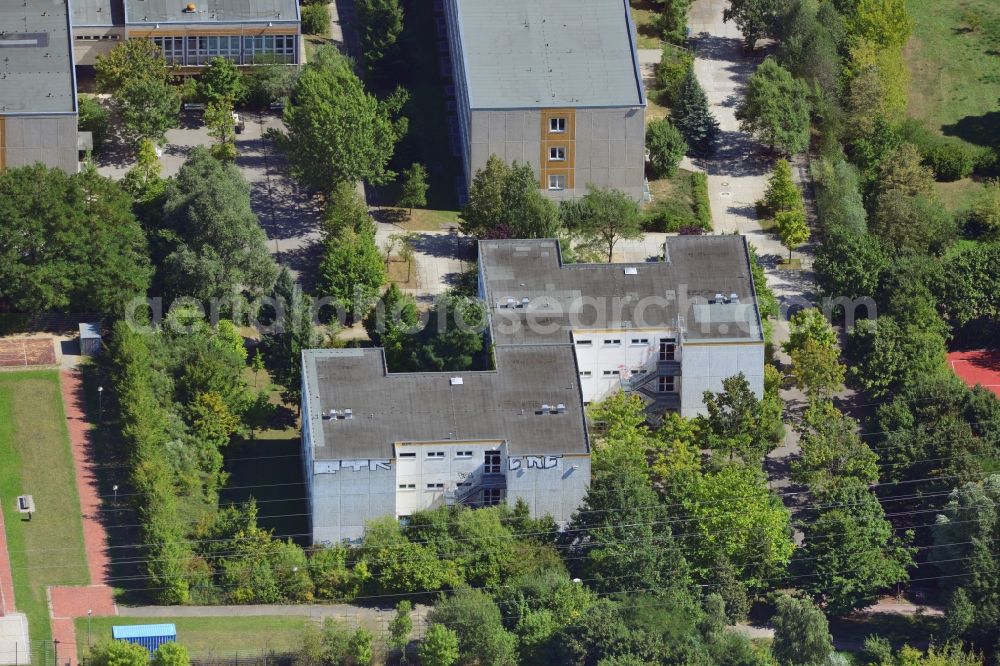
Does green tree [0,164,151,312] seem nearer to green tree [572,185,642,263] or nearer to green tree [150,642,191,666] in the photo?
green tree [572,185,642,263]

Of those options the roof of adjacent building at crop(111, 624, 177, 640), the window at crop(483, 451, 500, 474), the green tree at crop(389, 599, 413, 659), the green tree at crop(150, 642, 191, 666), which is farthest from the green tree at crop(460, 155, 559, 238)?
the green tree at crop(150, 642, 191, 666)

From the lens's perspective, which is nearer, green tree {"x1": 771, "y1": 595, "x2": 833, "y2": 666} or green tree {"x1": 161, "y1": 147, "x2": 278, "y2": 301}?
green tree {"x1": 771, "y1": 595, "x2": 833, "y2": 666}

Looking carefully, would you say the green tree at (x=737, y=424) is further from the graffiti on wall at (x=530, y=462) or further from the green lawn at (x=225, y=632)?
the green lawn at (x=225, y=632)

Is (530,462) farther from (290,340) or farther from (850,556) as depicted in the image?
(850,556)

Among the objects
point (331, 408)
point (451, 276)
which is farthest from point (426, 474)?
point (451, 276)

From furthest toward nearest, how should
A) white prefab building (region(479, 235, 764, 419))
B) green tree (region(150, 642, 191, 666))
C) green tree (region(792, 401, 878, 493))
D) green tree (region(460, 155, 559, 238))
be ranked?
green tree (region(460, 155, 559, 238))
white prefab building (region(479, 235, 764, 419))
green tree (region(792, 401, 878, 493))
green tree (region(150, 642, 191, 666))

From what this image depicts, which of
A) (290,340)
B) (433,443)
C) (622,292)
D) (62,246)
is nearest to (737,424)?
(622,292)

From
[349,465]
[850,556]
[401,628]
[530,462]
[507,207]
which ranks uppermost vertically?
[507,207]
